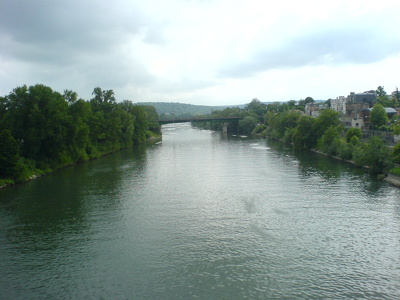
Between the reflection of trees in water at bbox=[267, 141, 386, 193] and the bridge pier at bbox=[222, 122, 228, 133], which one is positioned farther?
the bridge pier at bbox=[222, 122, 228, 133]

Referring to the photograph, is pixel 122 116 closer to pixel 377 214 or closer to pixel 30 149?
pixel 30 149

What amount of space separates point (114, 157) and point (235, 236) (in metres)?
32.2

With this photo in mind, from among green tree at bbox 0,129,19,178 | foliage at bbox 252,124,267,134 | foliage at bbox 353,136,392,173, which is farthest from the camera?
foliage at bbox 252,124,267,134

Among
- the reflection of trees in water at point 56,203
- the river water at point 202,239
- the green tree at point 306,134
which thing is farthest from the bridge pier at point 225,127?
the river water at point 202,239

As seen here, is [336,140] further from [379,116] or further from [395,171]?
[395,171]

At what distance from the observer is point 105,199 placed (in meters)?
22.7

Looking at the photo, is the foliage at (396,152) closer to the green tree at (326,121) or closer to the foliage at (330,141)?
the foliage at (330,141)

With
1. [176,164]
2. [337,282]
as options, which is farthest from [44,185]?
[337,282]

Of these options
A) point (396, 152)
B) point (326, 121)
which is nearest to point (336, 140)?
point (326, 121)

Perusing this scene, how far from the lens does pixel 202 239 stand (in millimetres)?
15594

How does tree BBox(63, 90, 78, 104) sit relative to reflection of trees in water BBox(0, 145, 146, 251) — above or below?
above

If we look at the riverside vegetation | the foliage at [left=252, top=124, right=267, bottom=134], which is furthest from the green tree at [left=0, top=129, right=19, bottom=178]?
the foliage at [left=252, top=124, right=267, bottom=134]

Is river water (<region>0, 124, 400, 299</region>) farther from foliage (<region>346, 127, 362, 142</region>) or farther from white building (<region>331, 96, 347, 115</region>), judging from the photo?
white building (<region>331, 96, 347, 115</region>)

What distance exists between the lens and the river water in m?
11.9
